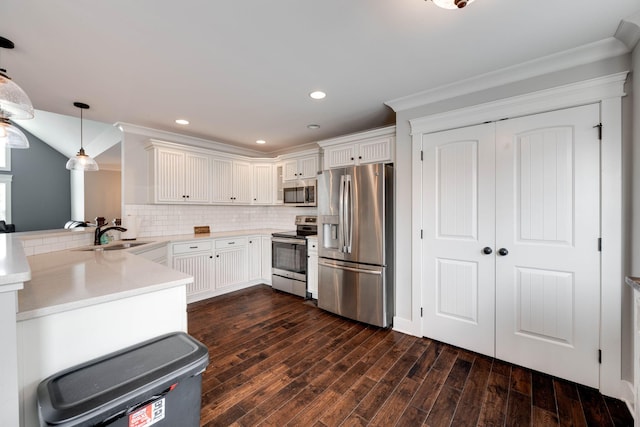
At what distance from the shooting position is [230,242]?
13.7 feet

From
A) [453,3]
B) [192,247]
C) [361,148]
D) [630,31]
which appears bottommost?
[192,247]

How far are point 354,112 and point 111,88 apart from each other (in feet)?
8.14

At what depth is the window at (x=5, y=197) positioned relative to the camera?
20.8 feet

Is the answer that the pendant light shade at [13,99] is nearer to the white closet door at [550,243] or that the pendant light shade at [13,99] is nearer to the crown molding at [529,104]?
the crown molding at [529,104]

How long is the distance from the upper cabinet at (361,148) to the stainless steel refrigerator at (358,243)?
225mm

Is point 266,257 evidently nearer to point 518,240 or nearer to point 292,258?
point 292,258

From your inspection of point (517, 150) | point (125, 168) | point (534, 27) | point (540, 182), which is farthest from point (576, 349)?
point (125, 168)

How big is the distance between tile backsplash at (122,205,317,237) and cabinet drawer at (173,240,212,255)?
69 cm

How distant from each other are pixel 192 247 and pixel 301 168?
6.72ft

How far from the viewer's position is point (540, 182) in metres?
2.11

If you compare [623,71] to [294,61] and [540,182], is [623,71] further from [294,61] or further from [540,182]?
[294,61]

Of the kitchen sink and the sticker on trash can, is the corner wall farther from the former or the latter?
the kitchen sink

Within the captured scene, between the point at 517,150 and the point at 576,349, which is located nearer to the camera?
the point at 576,349

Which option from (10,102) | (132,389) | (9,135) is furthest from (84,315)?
(9,135)
